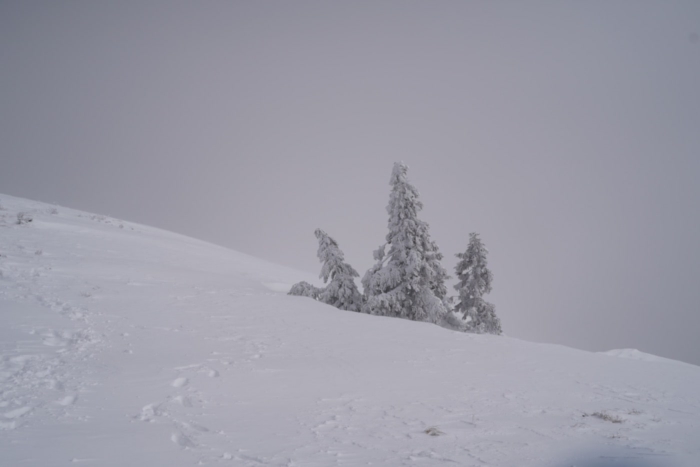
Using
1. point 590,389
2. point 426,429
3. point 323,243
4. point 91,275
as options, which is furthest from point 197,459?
point 323,243

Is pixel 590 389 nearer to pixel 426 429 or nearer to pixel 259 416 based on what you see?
pixel 426 429

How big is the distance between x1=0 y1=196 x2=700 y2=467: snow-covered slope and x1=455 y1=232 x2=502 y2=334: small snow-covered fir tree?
12.7 m

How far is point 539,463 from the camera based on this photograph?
496 centimetres

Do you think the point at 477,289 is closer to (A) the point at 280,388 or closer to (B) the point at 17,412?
(A) the point at 280,388

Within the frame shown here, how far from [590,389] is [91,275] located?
652 inches

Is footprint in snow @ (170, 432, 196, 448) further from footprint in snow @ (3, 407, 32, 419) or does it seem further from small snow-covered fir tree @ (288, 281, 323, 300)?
small snow-covered fir tree @ (288, 281, 323, 300)

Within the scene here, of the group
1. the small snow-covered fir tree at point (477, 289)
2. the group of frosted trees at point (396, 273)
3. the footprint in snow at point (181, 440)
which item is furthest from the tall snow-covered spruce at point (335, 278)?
the footprint in snow at point (181, 440)

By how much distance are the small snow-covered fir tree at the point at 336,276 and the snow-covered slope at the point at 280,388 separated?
427cm

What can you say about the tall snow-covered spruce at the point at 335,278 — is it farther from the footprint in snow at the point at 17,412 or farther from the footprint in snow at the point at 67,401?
the footprint in snow at the point at 17,412

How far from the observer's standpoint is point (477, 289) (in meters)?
25.1

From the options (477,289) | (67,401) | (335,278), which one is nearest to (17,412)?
(67,401)

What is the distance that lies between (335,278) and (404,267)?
12.1ft

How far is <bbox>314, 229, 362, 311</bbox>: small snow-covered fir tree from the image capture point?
62.2 feet

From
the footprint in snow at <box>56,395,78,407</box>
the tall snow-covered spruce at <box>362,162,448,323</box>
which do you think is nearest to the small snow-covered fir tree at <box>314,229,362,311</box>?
the tall snow-covered spruce at <box>362,162,448,323</box>
